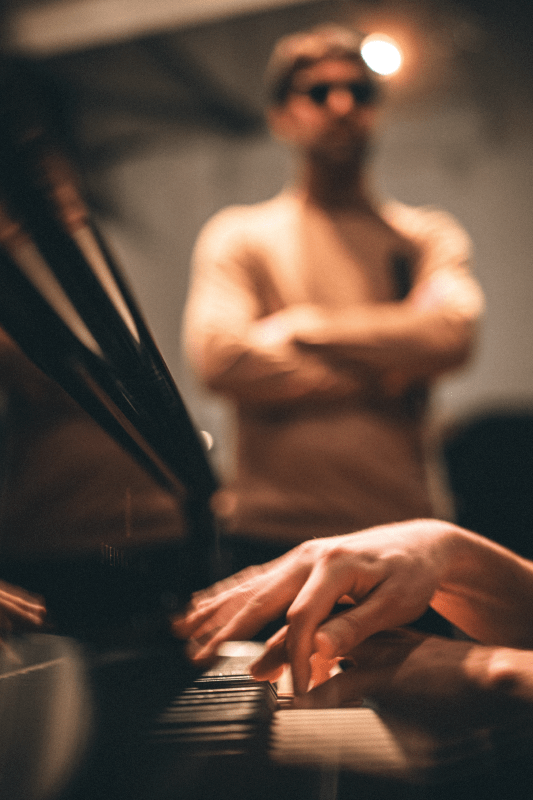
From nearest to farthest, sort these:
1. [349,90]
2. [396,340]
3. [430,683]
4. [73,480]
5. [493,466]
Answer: [430,683], [73,480], [396,340], [349,90], [493,466]

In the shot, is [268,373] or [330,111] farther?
[330,111]

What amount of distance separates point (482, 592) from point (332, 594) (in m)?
0.13

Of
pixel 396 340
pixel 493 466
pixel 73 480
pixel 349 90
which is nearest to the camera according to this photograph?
pixel 73 480

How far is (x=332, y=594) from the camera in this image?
356 millimetres

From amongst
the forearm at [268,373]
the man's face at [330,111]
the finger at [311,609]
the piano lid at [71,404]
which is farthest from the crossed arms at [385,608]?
the man's face at [330,111]

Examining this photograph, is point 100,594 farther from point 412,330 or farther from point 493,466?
point 493,466

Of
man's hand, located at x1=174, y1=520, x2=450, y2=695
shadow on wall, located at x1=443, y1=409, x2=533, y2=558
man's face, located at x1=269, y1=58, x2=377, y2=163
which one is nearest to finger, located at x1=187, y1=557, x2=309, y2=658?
man's hand, located at x1=174, y1=520, x2=450, y2=695

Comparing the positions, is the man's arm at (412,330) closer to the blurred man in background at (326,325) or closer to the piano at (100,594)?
the blurred man in background at (326,325)

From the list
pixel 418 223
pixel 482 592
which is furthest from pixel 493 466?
pixel 482 592

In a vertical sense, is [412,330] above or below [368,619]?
above

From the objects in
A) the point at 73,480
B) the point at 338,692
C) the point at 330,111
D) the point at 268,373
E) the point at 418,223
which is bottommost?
the point at 338,692

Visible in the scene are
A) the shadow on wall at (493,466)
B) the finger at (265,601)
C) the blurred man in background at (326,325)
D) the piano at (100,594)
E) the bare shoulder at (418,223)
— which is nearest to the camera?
the piano at (100,594)

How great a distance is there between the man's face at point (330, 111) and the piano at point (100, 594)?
840 millimetres

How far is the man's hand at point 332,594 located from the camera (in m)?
0.34
